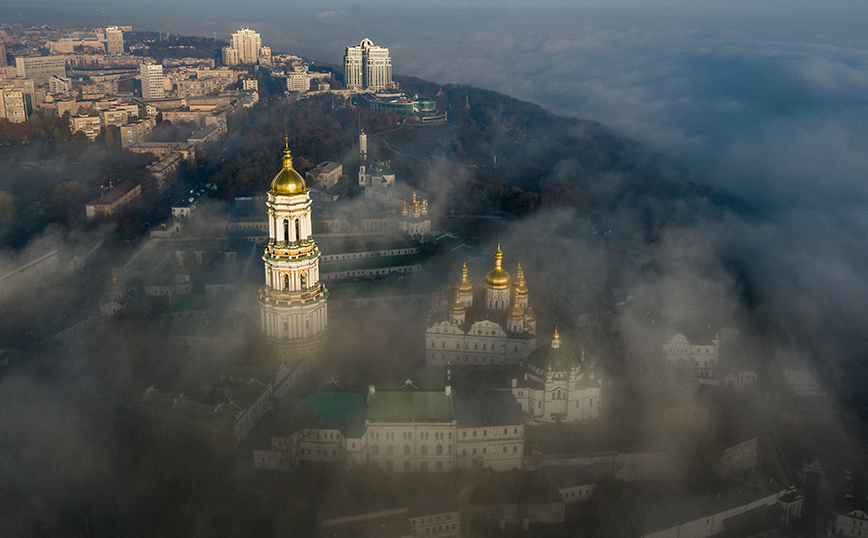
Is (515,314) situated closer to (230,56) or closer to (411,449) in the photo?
(411,449)

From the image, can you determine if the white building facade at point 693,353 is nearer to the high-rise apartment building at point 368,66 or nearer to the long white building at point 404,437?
the long white building at point 404,437

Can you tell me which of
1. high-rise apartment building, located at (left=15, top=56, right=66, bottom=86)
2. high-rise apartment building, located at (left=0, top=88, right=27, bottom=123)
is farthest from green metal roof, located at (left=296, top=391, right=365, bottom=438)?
high-rise apartment building, located at (left=15, top=56, right=66, bottom=86)

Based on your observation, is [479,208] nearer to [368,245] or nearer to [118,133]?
[368,245]

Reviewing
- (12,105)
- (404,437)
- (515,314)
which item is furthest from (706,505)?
(12,105)

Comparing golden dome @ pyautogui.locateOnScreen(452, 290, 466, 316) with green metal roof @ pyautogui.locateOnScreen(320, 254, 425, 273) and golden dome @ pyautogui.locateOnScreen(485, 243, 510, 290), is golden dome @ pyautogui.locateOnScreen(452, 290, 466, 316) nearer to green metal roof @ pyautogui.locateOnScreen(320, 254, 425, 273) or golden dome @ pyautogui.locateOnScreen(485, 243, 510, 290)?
golden dome @ pyautogui.locateOnScreen(485, 243, 510, 290)

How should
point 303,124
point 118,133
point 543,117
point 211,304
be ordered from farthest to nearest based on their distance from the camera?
point 543,117 → point 303,124 → point 118,133 → point 211,304

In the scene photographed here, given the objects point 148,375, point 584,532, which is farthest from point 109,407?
point 584,532
